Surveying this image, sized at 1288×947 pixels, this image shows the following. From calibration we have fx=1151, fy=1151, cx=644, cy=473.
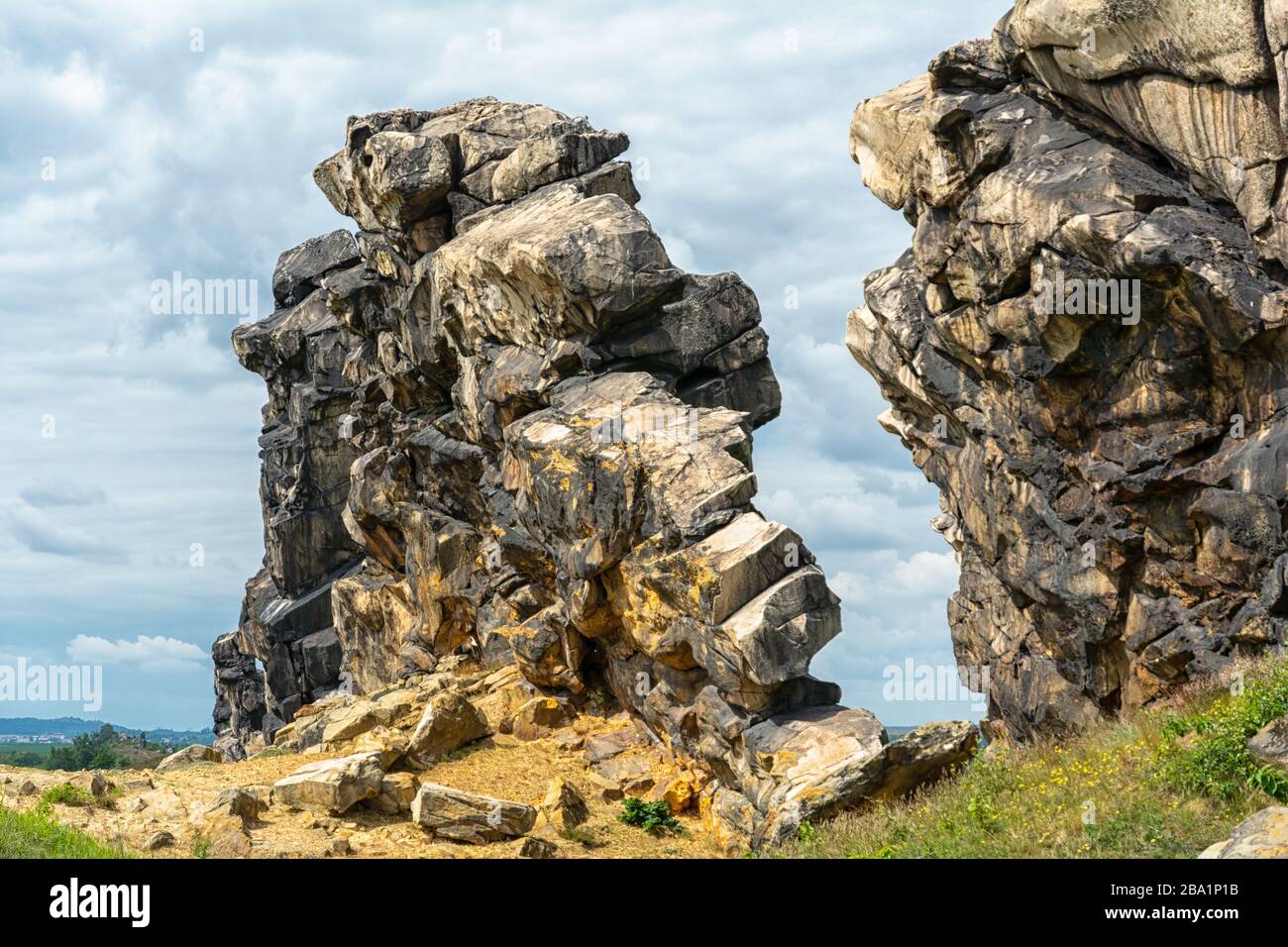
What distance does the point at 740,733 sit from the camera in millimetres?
27578

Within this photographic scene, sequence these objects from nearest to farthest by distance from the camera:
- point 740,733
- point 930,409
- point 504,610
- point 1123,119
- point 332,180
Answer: point 1123,119, point 740,733, point 930,409, point 504,610, point 332,180

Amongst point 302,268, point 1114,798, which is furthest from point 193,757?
point 302,268

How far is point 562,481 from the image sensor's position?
31734mm

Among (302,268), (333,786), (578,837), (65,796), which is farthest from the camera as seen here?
(302,268)

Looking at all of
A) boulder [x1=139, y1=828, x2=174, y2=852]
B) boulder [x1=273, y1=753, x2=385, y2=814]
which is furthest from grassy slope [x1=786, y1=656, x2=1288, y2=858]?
boulder [x1=139, y1=828, x2=174, y2=852]

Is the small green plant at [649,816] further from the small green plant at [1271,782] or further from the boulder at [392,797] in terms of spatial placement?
the small green plant at [1271,782]

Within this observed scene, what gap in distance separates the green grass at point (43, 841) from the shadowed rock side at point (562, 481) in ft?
21.0

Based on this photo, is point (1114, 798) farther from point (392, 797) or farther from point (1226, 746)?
point (392, 797)

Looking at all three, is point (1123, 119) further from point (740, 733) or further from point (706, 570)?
point (740, 733)

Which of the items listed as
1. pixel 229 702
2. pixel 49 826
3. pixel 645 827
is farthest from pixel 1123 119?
pixel 229 702

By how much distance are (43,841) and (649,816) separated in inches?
517

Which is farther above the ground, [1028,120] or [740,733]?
[1028,120]

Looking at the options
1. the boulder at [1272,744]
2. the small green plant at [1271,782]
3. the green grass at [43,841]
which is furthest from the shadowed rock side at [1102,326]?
the green grass at [43,841]
